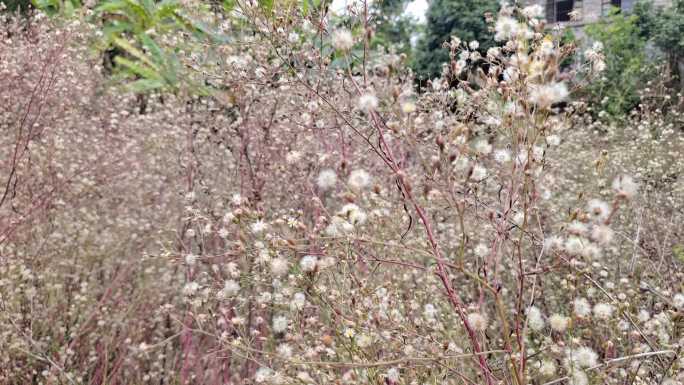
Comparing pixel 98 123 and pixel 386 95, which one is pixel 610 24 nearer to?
pixel 98 123

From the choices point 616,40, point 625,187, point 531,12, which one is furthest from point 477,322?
point 616,40

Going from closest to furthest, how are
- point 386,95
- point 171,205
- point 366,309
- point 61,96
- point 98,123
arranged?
point 386,95 < point 366,309 < point 61,96 < point 171,205 < point 98,123

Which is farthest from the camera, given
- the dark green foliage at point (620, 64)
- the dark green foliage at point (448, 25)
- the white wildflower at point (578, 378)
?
the dark green foliage at point (448, 25)

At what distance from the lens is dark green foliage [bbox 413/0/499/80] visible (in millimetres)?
11914

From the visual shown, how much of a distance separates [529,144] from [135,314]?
104 inches

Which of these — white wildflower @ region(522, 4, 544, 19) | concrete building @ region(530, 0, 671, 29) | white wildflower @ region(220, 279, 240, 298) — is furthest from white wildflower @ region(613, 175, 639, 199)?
concrete building @ region(530, 0, 671, 29)

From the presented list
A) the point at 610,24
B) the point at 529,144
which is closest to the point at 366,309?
the point at 529,144

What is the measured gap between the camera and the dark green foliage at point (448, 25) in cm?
1191

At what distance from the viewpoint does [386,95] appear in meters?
1.29

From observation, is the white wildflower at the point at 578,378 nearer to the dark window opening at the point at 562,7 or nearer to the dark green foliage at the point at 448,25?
the dark green foliage at the point at 448,25

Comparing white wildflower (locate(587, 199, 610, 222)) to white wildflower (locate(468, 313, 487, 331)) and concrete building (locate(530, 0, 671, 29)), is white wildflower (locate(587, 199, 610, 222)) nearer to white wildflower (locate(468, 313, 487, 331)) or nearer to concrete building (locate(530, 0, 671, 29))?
white wildflower (locate(468, 313, 487, 331))

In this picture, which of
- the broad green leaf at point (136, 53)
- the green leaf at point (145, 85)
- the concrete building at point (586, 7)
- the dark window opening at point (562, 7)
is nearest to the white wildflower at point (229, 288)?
the broad green leaf at point (136, 53)

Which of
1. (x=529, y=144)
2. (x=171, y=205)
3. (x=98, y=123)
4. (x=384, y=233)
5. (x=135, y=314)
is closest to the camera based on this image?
(x=529, y=144)

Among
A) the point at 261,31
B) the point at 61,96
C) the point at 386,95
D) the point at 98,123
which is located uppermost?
the point at 261,31
